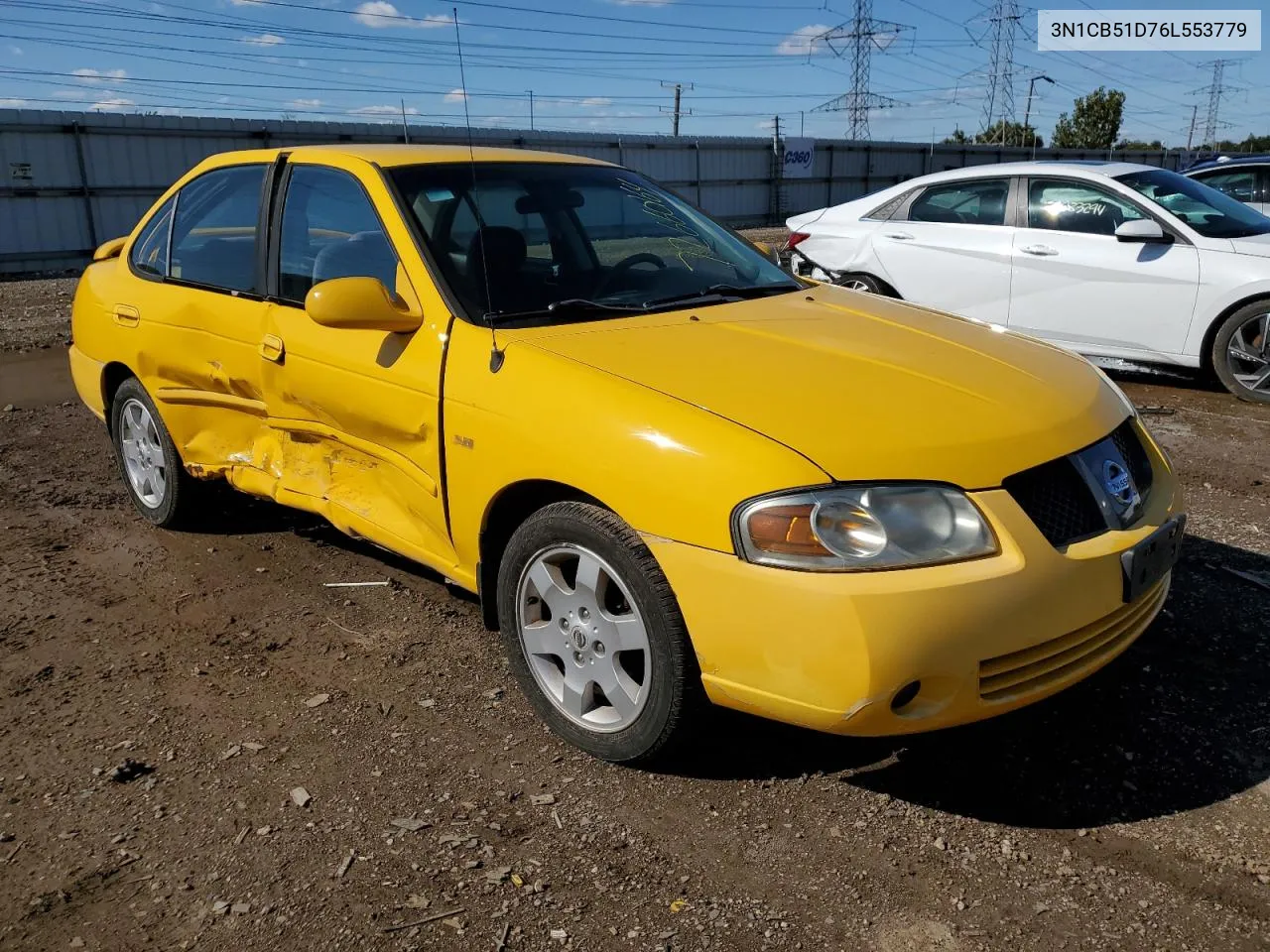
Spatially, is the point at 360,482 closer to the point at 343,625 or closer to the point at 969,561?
the point at 343,625

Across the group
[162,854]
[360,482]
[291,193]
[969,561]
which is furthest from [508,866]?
Result: [291,193]

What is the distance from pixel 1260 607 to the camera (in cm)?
380

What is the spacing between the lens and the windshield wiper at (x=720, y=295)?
3.51 m

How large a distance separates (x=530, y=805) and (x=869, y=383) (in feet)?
4.79

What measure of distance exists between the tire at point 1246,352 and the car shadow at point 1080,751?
4.13m

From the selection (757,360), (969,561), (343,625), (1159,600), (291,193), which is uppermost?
(291,193)

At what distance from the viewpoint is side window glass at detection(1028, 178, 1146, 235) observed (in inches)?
290

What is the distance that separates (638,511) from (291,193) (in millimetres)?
2269

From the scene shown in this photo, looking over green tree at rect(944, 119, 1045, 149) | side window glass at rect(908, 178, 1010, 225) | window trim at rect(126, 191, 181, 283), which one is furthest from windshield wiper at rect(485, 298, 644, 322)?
green tree at rect(944, 119, 1045, 149)

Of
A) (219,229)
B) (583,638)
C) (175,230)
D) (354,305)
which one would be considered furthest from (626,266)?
(175,230)

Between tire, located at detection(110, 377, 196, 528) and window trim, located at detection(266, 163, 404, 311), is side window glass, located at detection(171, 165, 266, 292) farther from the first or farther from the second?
tire, located at detection(110, 377, 196, 528)

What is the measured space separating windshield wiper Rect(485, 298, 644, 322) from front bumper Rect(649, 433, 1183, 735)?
1.01 metres

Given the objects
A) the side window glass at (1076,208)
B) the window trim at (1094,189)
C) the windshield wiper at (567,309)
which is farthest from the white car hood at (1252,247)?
the windshield wiper at (567,309)

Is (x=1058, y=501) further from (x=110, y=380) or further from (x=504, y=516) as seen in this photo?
(x=110, y=380)
